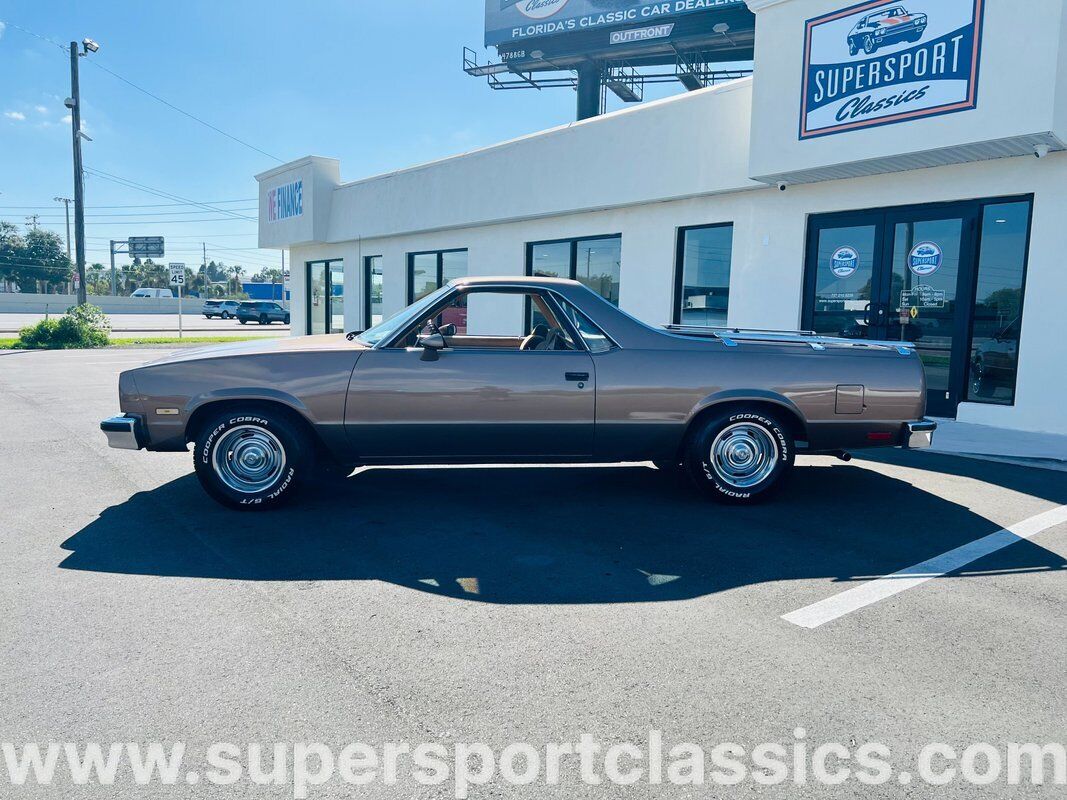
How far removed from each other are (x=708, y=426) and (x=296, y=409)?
2.87 meters

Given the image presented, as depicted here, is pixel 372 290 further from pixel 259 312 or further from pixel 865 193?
pixel 259 312

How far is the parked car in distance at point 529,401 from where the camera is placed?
5445 millimetres

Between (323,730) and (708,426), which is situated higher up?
(708,426)

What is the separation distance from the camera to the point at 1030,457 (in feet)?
25.7

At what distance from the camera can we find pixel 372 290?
21250mm

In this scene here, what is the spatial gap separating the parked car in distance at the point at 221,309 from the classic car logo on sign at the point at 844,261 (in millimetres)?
50758

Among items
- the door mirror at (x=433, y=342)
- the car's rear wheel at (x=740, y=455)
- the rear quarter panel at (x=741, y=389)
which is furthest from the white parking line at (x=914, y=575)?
the door mirror at (x=433, y=342)

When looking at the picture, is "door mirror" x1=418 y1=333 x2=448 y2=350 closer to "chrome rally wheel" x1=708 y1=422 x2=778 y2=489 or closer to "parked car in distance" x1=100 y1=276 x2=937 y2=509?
"parked car in distance" x1=100 y1=276 x2=937 y2=509

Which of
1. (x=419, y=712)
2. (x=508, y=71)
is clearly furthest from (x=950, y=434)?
(x=508, y=71)

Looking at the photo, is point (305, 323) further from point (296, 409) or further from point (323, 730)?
point (323, 730)

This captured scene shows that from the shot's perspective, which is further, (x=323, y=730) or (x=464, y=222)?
(x=464, y=222)

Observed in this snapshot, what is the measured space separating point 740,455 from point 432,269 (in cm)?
1397

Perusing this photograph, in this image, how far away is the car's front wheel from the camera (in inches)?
213

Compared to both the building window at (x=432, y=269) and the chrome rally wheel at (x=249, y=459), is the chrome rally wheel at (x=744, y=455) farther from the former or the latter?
the building window at (x=432, y=269)
